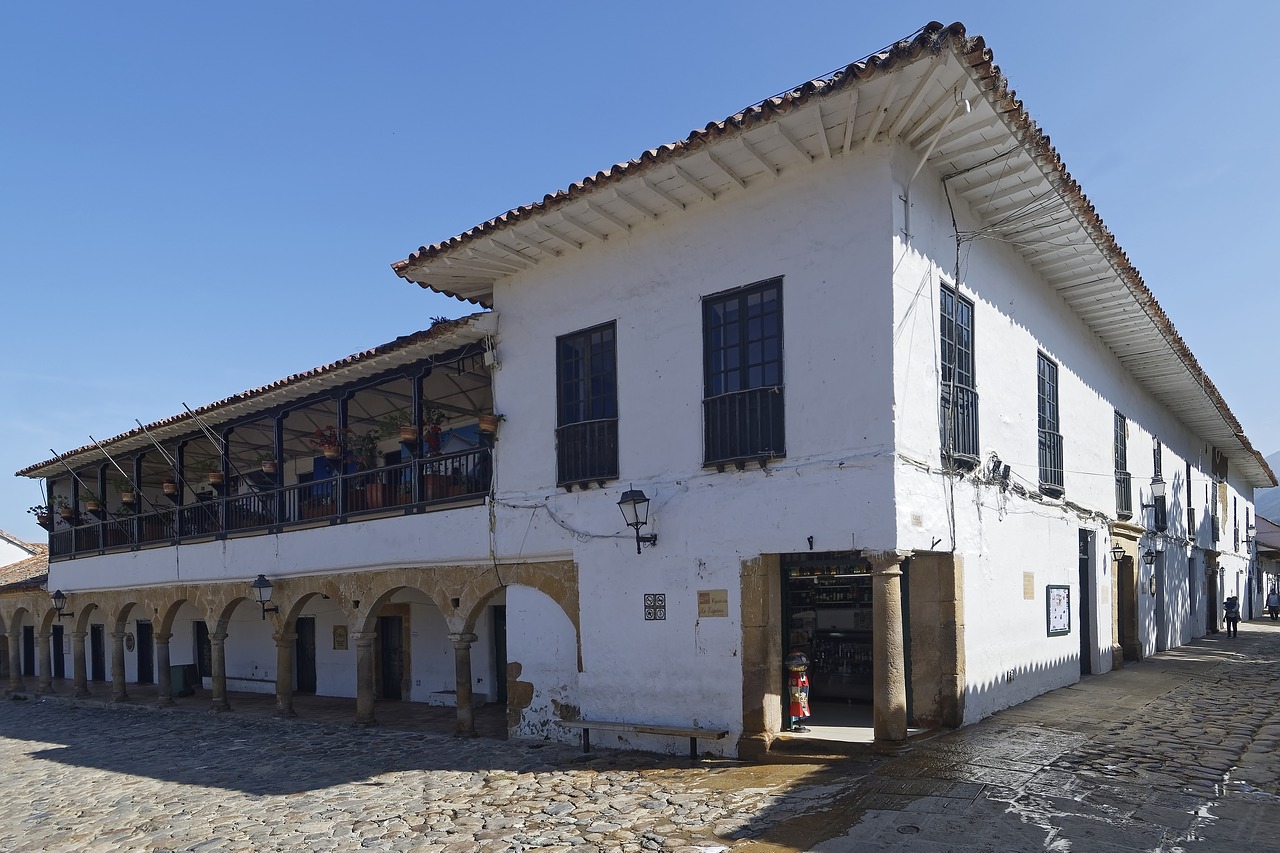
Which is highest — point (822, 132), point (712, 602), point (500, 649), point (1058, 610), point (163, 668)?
point (822, 132)

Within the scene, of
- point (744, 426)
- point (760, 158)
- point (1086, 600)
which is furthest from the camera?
point (1086, 600)

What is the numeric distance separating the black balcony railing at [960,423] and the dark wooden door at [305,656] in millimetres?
14489

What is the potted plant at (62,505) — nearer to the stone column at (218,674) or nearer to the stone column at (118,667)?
the stone column at (118,667)

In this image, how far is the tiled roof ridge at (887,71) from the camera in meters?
7.52

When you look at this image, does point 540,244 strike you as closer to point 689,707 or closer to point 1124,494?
point 689,707

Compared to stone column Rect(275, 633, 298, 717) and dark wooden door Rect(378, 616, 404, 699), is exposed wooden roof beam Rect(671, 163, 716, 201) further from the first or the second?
dark wooden door Rect(378, 616, 404, 699)

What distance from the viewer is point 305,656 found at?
65.3ft

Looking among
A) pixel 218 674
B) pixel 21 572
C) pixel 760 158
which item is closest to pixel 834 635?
pixel 760 158

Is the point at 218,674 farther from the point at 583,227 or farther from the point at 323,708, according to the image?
the point at 583,227

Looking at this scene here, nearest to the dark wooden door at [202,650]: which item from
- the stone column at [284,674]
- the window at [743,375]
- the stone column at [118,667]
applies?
the stone column at [118,667]

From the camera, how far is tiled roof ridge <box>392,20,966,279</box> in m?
7.42

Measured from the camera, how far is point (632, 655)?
34.4 ft

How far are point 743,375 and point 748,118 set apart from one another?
8.42 feet

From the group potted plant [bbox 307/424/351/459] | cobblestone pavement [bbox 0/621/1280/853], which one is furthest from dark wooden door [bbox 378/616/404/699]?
cobblestone pavement [bbox 0/621/1280/853]
